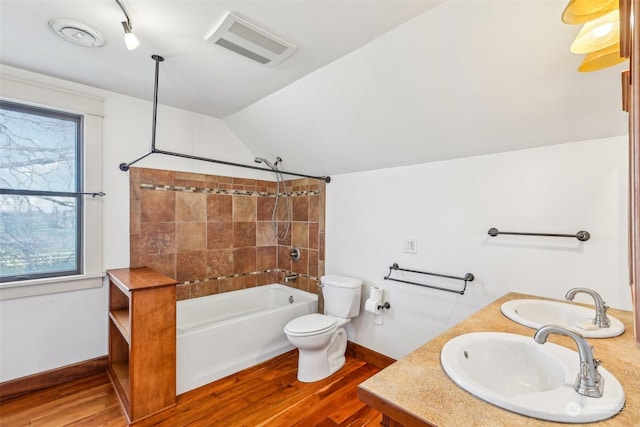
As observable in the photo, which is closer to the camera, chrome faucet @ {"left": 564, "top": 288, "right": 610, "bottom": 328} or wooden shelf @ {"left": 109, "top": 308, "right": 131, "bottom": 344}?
chrome faucet @ {"left": 564, "top": 288, "right": 610, "bottom": 328}

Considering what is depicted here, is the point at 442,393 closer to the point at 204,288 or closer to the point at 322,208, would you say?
the point at 322,208

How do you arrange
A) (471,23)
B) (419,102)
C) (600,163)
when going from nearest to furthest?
(471,23), (600,163), (419,102)

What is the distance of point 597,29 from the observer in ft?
2.98

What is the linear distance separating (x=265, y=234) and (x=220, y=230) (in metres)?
0.55

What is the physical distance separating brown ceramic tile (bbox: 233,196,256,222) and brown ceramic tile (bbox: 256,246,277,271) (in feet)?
1.27

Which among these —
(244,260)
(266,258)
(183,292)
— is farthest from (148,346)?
(266,258)

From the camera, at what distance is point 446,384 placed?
2.71 ft

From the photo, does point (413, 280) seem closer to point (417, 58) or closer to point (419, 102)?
point (419, 102)

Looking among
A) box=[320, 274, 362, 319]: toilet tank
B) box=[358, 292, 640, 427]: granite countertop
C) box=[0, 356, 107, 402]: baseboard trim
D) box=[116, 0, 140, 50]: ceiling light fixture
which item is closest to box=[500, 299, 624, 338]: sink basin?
box=[358, 292, 640, 427]: granite countertop

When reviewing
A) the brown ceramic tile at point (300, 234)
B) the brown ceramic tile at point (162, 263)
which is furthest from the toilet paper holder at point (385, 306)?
the brown ceramic tile at point (162, 263)

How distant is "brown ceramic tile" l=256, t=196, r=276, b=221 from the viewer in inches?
130

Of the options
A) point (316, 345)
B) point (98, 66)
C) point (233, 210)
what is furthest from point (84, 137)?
point (316, 345)

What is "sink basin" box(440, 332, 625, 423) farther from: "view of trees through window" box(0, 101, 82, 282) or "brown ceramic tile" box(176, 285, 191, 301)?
"view of trees through window" box(0, 101, 82, 282)

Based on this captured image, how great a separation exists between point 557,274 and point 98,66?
10.6 feet
